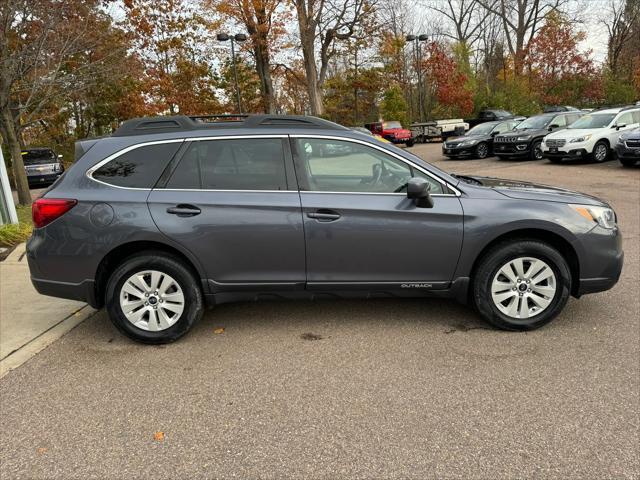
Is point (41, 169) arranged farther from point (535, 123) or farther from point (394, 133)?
point (394, 133)

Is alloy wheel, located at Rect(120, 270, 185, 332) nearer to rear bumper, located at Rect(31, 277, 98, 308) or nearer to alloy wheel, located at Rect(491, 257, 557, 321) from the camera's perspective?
rear bumper, located at Rect(31, 277, 98, 308)

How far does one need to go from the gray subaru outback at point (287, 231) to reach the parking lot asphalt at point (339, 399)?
30 centimetres

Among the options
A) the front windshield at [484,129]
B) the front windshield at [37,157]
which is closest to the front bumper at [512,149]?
the front windshield at [484,129]

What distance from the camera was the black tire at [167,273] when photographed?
373 cm

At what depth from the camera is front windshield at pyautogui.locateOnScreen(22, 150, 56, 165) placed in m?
18.5

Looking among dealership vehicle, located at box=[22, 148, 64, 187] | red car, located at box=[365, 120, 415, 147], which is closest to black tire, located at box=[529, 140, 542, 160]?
red car, located at box=[365, 120, 415, 147]

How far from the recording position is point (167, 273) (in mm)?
3756

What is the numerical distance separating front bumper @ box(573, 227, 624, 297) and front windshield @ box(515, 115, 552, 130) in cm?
1621

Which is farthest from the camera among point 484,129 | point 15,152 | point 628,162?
point 484,129

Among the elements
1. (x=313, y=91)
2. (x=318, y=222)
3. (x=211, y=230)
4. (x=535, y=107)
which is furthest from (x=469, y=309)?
(x=535, y=107)

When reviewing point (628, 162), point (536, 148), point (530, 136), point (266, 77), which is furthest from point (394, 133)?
point (628, 162)

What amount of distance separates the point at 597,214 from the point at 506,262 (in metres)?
0.85

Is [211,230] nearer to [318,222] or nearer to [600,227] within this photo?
[318,222]

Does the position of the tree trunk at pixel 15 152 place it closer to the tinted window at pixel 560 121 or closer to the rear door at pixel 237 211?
the rear door at pixel 237 211
